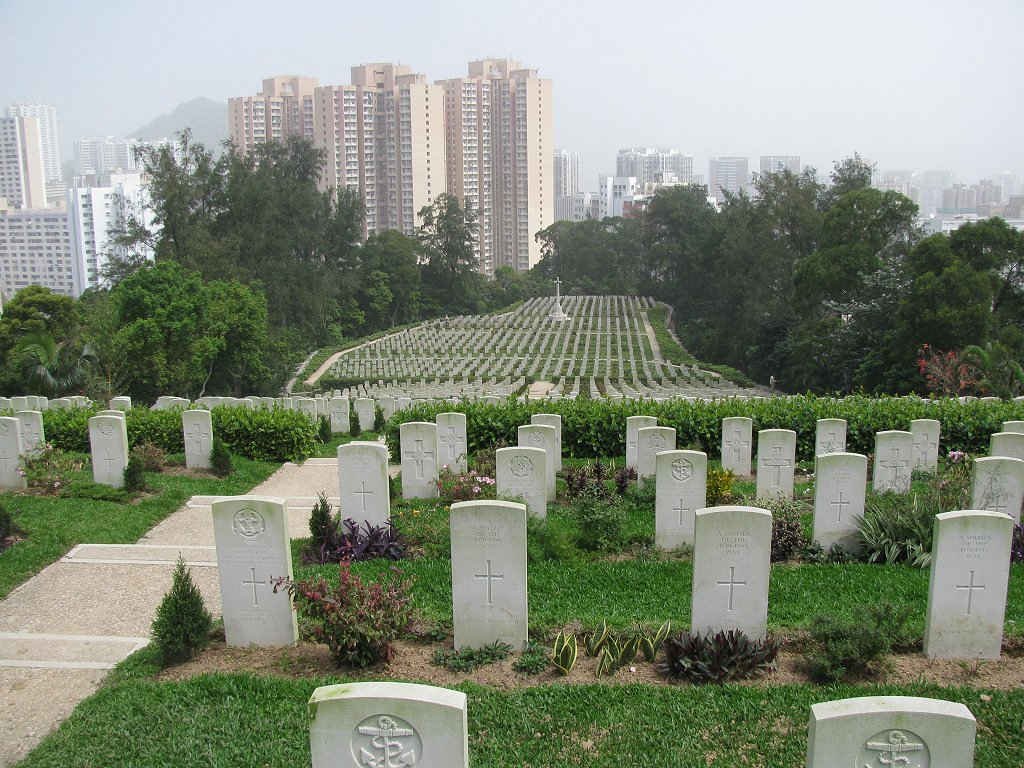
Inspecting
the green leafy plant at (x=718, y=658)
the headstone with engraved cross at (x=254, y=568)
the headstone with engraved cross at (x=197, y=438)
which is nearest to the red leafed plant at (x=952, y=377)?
the green leafy plant at (x=718, y=658)

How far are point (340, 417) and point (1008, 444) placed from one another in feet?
44.9

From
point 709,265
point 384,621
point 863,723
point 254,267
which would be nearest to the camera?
point 863,723

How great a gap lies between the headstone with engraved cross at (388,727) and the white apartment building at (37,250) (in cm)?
12939

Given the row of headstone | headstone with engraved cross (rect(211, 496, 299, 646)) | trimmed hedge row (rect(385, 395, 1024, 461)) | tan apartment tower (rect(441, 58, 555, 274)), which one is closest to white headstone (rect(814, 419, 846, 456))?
trimmed hedge row (rect(385, 395, 1024, 461))

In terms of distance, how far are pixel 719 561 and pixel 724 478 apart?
166 inches

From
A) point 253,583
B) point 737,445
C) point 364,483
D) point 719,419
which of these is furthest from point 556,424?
point 253,583

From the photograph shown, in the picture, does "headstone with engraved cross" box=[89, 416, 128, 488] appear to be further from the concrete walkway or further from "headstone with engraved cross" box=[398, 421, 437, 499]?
"headstone with engraved cross" box=[398, 421, 437, 499]

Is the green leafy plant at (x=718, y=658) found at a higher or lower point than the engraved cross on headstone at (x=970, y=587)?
lower

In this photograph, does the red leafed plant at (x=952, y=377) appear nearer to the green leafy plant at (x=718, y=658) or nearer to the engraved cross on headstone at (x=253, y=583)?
the green leafy plant at (x=718, y=658)

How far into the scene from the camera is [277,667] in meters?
6.71

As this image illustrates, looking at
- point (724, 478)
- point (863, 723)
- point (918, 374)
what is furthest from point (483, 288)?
point (863, 723)

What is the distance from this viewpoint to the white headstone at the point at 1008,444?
11.0m

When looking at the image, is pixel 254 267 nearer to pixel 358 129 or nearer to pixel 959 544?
pixel 959 544

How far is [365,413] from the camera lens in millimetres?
20250
